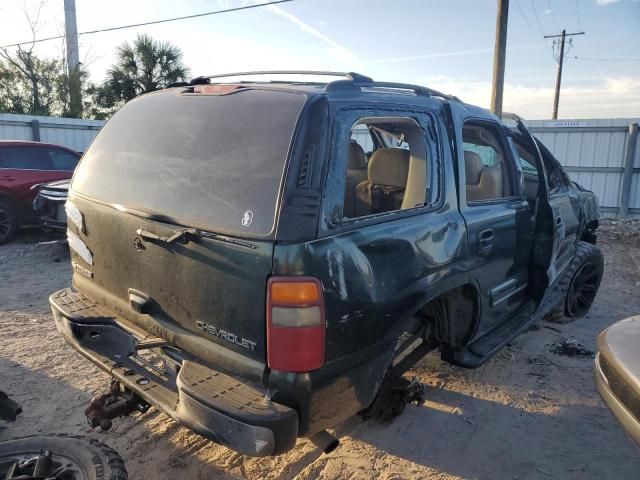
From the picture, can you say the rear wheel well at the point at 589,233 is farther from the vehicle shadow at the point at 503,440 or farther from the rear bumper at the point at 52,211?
the rear bumper at the point at 52,211

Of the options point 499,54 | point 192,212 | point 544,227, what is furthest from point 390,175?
point 499,54

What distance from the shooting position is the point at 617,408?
2.20 m

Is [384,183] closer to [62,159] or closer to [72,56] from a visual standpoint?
[62,159]

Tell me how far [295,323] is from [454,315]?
1465mm

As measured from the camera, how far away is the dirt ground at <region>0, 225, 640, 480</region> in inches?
110

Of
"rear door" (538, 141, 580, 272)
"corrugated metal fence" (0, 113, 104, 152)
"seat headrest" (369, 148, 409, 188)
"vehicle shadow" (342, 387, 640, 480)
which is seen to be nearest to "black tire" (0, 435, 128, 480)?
"vehicle shadow" (342, 387, 640, 480)

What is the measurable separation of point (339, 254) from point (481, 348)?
1.72 metres

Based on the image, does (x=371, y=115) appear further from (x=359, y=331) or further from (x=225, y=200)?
(x=359, y=331)

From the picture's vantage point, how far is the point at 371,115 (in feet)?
8.05

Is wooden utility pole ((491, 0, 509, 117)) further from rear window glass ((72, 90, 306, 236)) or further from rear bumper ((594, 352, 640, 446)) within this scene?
rear window glass ((72, 90, 306, 236))

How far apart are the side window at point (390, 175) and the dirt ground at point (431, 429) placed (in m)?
1.44

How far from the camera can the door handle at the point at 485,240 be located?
10.1 feet

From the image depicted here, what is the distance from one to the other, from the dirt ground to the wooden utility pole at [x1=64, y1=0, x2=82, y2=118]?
19.8m

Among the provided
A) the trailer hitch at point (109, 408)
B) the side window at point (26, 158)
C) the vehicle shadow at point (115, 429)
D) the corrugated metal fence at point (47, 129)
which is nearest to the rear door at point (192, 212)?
the trailer hitch at point (109, 408)
